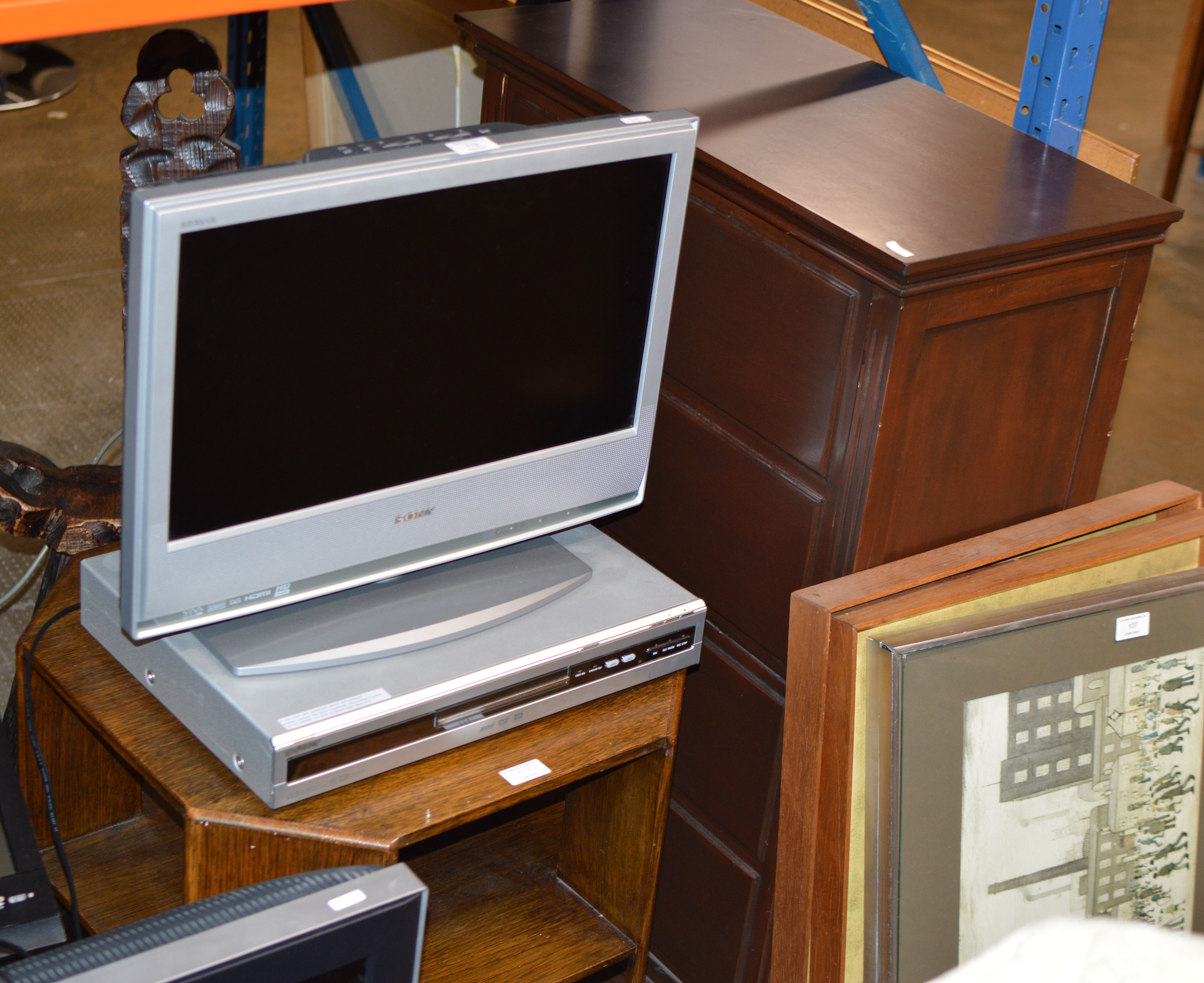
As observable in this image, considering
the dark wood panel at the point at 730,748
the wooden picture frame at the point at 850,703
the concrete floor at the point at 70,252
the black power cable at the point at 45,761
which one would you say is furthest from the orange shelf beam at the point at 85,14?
the concrete floor at the point at 70,252

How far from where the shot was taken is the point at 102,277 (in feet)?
12.1

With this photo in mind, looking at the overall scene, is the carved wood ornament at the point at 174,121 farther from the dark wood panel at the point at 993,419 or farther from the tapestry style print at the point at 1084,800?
the tapestry style print at the point at 1084,800

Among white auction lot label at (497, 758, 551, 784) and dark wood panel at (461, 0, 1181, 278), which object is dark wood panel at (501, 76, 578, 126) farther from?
white auction lot label at (497, 758, 551, 784)

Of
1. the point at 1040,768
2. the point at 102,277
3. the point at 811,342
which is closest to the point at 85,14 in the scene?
the point at 811,342

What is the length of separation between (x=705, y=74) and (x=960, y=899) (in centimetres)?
97

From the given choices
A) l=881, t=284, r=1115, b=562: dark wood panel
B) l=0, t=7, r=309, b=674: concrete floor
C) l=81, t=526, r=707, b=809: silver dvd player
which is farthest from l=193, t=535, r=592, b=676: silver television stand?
l=0, t=7, r=309, b=674: concrete floor

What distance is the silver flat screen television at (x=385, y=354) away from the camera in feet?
3.72

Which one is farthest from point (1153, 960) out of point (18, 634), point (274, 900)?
point (18, 634)

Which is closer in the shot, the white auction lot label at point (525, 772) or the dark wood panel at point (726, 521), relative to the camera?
the white auction lot label at point (525, 772)

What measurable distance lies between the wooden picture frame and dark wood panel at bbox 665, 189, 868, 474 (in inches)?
6.7

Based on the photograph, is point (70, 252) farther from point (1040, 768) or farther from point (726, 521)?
point (1040, 768)

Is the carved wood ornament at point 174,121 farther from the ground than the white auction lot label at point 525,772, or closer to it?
farther from the ground

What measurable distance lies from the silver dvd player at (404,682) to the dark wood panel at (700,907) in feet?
A: 1.14

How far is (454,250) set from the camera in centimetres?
125
